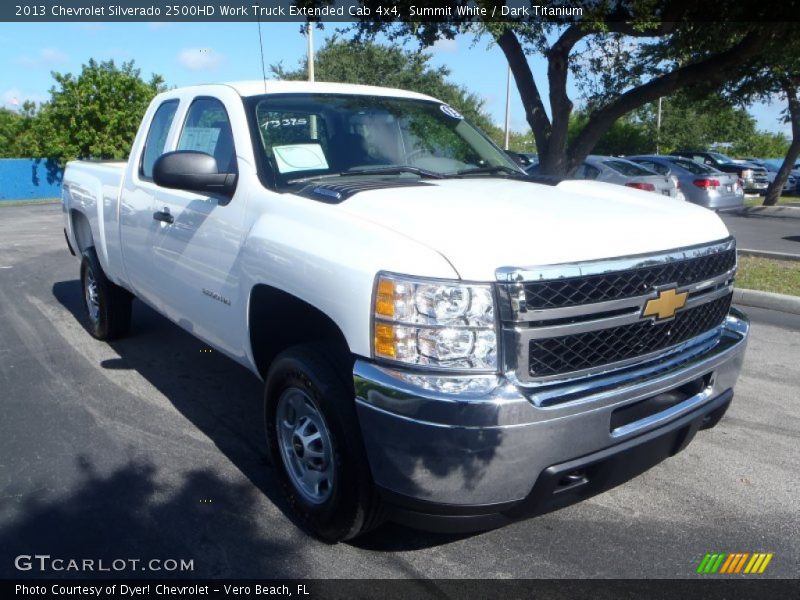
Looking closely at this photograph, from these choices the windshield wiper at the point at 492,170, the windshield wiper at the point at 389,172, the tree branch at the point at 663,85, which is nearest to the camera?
the windshield wiper at the point at 389,172

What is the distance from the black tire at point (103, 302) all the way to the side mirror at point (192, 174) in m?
2.74

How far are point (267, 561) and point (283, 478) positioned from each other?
44 cm

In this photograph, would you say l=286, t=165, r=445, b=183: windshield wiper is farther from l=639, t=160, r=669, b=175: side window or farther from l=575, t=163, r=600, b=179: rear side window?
l=639, t=160, r=669, b=175: side window

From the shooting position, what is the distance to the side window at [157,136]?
4.93 m

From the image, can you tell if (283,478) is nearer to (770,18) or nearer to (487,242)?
(487,242)

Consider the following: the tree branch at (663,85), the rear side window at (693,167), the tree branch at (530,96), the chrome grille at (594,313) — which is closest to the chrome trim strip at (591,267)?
the chrome grille at (594,313)

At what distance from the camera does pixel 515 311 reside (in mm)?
2588

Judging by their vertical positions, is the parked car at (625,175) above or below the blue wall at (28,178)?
above

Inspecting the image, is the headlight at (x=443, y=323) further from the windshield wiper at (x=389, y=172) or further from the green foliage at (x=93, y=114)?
the green foliage at (x=93, y=114)

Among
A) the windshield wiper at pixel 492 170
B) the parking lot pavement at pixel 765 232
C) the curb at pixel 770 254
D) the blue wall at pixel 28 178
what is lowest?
the blue wall at pixel 28 178

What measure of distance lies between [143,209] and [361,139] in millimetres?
1682

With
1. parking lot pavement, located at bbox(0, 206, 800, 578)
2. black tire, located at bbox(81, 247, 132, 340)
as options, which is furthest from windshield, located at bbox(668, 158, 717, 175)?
black tire, located at bbox(81, 247, 132, 340)

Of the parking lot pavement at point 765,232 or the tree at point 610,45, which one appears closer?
the tree at point 610,45

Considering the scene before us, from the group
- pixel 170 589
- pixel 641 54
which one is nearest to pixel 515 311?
pixel 170 589
